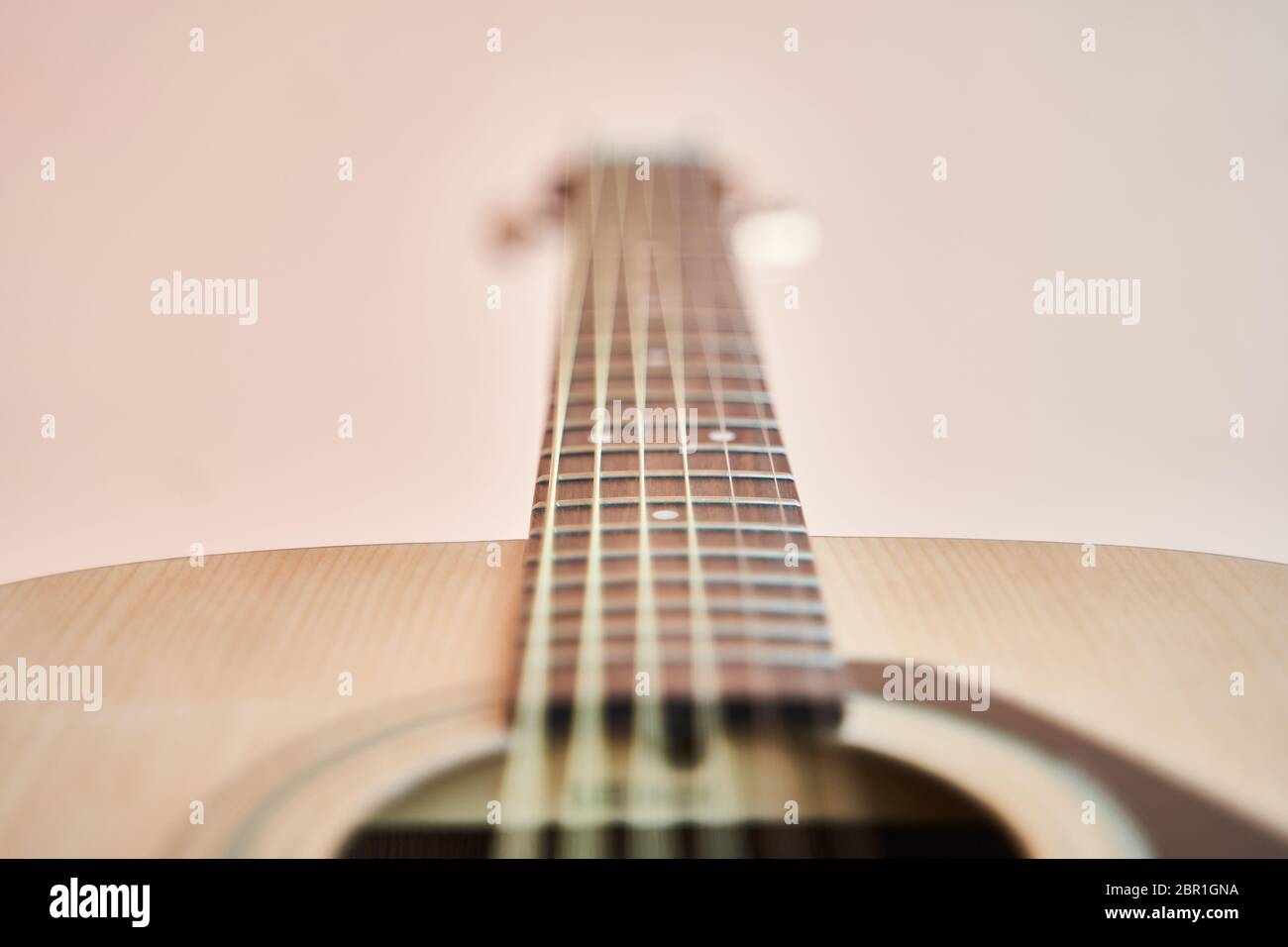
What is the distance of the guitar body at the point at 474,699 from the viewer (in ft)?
1.44

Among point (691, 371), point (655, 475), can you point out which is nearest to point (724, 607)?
point (655, 475)

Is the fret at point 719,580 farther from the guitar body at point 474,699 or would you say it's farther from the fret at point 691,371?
the fret at point 691,371

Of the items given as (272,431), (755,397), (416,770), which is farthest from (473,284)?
(416,770)

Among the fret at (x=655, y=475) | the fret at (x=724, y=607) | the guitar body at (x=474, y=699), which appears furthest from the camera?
the fret at (x=655, y=475)

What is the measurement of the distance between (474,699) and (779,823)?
181 millimetres

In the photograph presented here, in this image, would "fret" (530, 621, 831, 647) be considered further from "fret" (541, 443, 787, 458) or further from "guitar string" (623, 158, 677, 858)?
"fret" (541, 443, 787, 458)

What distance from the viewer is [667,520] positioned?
608 mm

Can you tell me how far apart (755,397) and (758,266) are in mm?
449

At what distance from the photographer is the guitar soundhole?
45 cm

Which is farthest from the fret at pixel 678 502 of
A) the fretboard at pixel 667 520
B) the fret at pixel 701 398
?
the fret at pixel 701 398

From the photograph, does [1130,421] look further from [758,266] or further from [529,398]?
[529,398]

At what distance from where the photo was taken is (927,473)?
41.9 inches
